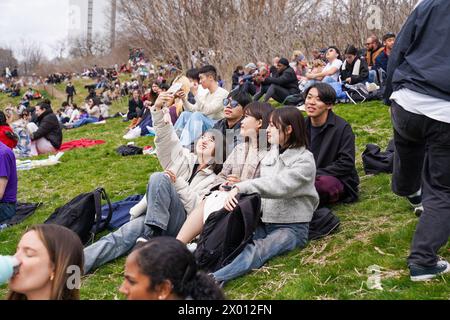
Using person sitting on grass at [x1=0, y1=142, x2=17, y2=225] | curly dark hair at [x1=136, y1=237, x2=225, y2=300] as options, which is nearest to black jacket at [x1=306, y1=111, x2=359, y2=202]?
curly dark hair at [x1=136, y1=237, x2=225, y2=300]

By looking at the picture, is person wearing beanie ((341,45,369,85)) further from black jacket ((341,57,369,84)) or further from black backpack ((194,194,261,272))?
black backpack ((194,194,261,272))

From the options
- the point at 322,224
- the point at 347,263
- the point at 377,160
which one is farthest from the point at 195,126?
the point at 347,263

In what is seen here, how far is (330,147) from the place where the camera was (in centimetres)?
550

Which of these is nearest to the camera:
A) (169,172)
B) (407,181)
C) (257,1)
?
(407,181)

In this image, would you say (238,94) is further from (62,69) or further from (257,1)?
(62,69)

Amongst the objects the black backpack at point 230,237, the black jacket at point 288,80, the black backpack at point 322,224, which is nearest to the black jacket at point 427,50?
the black backpack at point 230,237

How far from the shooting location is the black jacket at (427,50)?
3420mm

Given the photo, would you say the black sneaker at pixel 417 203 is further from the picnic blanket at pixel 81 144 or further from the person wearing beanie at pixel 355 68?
the picnic blanket at pixel 81 144

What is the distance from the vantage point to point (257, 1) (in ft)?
73.5

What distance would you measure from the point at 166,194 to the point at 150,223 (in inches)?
11.6

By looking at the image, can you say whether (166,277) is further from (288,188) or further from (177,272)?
(288,188)

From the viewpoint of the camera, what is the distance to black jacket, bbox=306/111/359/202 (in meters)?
5.36
